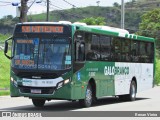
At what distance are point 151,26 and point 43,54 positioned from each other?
103 metres

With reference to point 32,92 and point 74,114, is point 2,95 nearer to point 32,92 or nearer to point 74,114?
point 32,92

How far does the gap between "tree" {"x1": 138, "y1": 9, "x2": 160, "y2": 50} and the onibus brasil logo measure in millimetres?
91062

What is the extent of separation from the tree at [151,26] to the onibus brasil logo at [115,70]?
91.1 metres

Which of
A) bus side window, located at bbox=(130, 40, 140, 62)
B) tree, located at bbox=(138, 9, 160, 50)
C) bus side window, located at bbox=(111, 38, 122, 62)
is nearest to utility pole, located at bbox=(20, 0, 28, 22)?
bus side window, located at bbox=(130, 40, 140, 62)

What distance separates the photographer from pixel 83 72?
20.3 metres

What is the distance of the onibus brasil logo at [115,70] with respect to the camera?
23.0 m

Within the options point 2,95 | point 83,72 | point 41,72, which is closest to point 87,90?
point 83,72

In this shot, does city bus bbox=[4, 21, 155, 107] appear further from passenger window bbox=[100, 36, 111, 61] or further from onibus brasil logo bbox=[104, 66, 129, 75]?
onibus brasil logo bbox=[104, 66, 129, 75]

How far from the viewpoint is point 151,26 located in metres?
120

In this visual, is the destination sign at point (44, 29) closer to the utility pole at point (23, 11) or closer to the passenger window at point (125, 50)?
the passenger window at point (125, 50)

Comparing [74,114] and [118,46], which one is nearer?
[74,114]

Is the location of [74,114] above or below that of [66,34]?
below

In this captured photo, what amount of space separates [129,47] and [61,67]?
7.12 meters

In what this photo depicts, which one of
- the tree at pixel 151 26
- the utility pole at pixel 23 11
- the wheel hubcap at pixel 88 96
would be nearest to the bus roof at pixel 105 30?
the wheel hubcap at pixel 88 96
